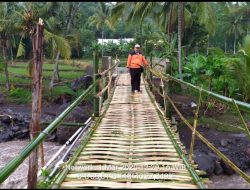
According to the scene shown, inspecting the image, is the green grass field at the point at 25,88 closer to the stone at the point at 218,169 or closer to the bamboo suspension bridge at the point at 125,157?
the stone at the point at 218,169

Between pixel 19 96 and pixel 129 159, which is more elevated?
pixel 129 159

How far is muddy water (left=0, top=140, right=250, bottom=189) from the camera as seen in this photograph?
890 centimetres

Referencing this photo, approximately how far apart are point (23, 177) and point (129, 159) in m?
6.23

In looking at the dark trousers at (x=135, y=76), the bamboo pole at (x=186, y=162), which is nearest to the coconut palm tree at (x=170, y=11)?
the dark trousers at (x=135, y=76)

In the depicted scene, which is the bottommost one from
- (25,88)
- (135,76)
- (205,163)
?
(205,163)

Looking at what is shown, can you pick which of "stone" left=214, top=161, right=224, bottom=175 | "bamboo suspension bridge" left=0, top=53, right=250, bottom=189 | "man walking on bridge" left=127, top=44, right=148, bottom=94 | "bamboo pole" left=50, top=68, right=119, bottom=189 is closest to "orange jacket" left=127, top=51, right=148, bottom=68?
"man walking on bridge" left=127, top=44, right=148, bottom=94

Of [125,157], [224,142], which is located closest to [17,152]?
[224,142]

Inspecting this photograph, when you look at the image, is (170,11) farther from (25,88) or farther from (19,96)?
(25,88)

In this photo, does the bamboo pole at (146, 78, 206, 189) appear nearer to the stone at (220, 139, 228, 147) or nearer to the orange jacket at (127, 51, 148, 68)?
the orange jacket at (127, 51, 148, 68)

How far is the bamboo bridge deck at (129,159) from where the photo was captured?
3.28 meters

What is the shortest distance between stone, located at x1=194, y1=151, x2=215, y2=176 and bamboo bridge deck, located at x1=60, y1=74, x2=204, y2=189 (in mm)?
3848

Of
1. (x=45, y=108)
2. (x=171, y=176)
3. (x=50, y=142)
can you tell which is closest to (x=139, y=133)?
(x=171, y=176)

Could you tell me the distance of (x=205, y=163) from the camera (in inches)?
403

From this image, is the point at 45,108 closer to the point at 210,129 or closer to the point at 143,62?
the point at 210,129
